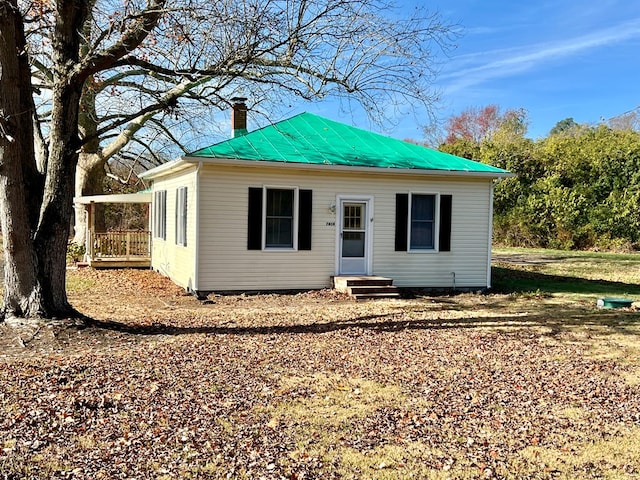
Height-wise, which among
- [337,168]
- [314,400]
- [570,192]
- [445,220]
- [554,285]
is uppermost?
[570,192]

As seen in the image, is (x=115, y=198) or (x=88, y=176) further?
(x=88, y=176)

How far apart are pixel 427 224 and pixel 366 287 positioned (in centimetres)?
246

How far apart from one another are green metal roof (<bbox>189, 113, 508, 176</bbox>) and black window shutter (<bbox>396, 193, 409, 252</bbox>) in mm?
788

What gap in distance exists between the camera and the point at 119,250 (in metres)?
18.6

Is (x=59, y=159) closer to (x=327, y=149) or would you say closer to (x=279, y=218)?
(x=279, y=218)

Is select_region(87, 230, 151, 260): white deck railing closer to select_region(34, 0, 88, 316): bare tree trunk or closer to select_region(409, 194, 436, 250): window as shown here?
select_region(409, 194, 436, 250): window

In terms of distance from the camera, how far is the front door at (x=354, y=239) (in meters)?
13.0

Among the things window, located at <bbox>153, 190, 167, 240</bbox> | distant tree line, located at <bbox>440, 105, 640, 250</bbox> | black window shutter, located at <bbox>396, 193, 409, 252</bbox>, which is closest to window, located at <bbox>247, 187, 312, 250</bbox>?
black window shutter, located at <bbox>396, 193, 409, 252</bbox>

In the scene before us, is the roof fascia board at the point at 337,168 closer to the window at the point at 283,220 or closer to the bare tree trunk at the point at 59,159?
the window at the point at 283,220

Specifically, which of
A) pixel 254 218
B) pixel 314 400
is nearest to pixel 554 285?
pixel 254 218

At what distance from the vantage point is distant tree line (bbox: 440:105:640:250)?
22.5 m

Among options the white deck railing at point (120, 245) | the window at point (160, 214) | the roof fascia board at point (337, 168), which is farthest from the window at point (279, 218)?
the white deck railing at point (120, 245)

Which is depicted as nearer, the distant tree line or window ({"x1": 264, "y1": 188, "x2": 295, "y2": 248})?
window ({"x1": 264, "y1": 188, "x2": 295, "y2": 248})

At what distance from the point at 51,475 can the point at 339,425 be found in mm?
2161
